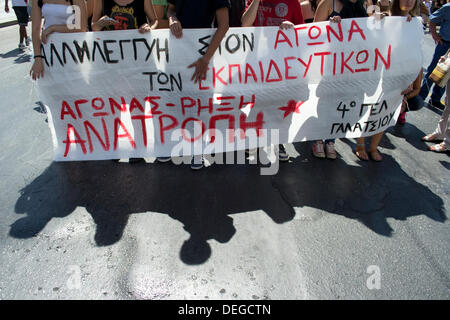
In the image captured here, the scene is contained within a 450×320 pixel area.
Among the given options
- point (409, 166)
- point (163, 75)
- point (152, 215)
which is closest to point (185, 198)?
point (152, 215)

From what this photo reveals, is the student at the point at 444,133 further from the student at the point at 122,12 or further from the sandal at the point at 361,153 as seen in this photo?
the student at the point at 122,12

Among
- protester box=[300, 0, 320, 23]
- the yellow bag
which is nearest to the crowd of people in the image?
the yellow bag

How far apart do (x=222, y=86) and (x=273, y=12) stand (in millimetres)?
939

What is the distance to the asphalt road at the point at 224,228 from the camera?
2.23 metres

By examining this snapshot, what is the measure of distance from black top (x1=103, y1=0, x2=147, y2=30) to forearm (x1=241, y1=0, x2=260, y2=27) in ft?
3.27

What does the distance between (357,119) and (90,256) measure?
9.39ft

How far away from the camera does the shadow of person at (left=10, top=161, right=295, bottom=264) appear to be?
269cm

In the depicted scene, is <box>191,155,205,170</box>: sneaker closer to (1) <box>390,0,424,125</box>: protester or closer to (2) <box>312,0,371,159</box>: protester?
(2) <box>312,0,371,159</box>: protester

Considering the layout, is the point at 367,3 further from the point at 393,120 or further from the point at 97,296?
the point at 97,296

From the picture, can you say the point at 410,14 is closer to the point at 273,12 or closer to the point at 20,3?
the point at 273,12

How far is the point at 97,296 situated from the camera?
2135 millimetres

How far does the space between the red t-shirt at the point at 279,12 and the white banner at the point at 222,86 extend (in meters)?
0.19

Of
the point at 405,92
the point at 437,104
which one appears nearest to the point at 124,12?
the point at 405,92

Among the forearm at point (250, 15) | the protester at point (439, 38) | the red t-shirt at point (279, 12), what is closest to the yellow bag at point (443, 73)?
the protester at point (439, 38)
